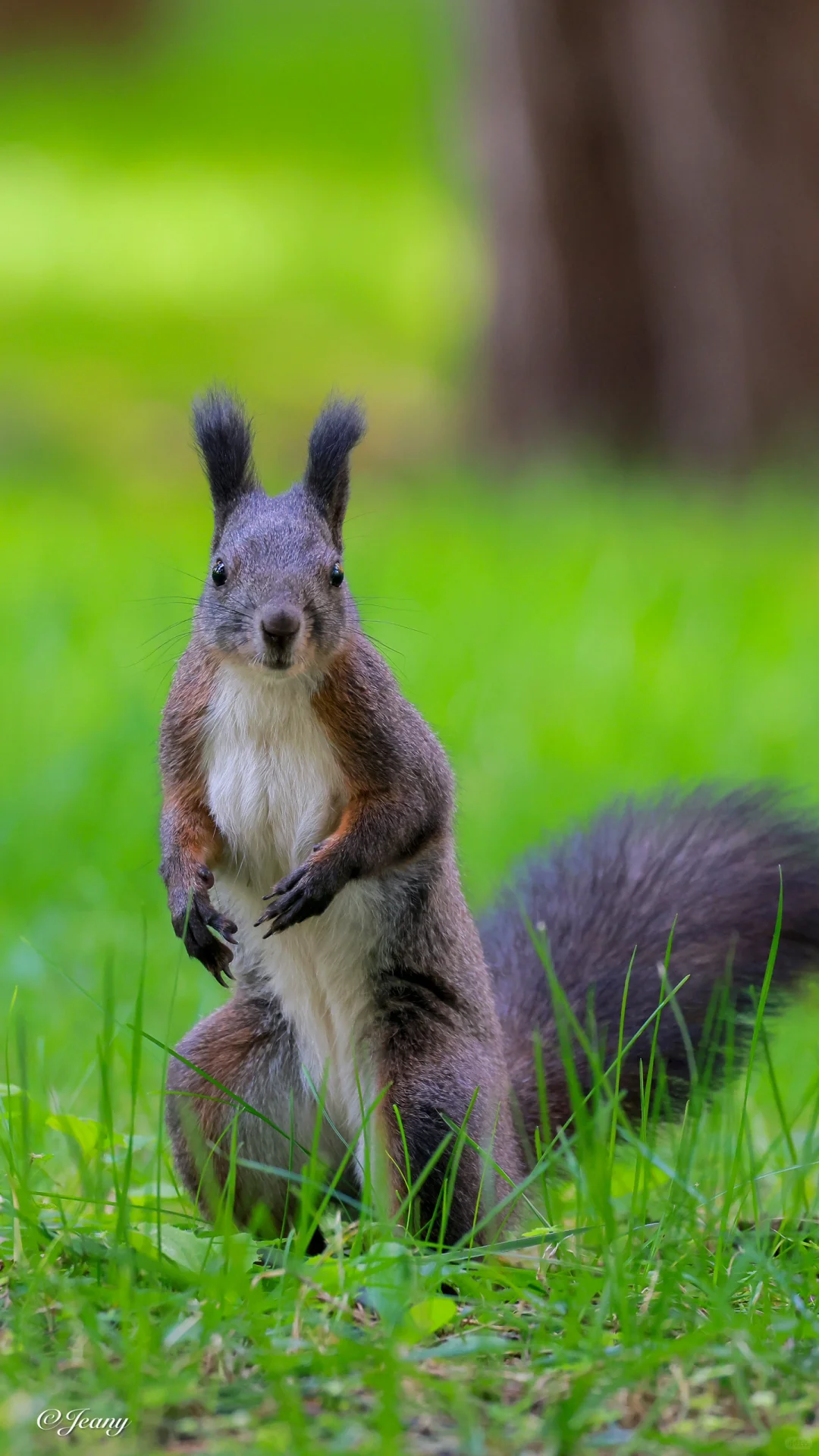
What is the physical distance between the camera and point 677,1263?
1912mm

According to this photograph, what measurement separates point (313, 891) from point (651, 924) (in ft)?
2.62

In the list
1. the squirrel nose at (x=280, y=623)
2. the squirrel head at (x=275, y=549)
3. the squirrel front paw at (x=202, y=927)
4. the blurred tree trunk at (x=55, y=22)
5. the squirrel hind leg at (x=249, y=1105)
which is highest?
the blurred tree trunk at (x=55, y=22)

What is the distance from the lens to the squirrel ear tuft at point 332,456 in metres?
2.43

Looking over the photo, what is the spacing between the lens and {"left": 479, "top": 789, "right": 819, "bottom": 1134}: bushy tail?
274 cm

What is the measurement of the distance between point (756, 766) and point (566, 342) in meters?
4.24

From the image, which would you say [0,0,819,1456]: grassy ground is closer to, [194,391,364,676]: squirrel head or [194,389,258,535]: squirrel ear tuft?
[194,391,364,676]: squirrel head

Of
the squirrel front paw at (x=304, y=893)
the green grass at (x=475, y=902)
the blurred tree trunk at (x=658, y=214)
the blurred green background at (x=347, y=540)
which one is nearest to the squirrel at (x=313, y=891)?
the squirrel front paw at (x=304, y=893)

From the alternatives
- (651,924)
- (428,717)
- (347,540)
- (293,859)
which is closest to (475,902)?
(651,924)

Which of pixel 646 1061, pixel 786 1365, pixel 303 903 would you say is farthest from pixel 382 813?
pixel 786 1365

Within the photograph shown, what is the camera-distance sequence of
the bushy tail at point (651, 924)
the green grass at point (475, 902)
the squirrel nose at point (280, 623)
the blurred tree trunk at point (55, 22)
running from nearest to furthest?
the green grass at point (475, 902) < the squirrel nose at point (280, 623) < the bushy tail at point (651, 924) < the blurred tree trunk at point (55, 22)

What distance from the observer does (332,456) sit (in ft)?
8.02

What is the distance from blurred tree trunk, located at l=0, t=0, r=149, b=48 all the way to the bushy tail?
76.0ft

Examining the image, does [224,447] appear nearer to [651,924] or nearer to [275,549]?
[275,549]

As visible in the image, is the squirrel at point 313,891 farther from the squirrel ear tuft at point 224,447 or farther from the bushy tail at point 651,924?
the bushy tail at point 651,924
